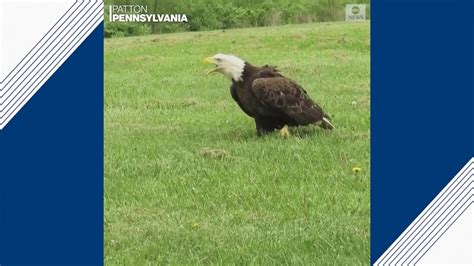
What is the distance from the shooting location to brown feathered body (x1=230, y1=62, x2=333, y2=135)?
3.26 m

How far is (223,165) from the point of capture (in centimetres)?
289

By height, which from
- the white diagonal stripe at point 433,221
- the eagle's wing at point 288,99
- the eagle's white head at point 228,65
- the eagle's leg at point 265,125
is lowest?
the white diagonal stripe at point 433,221

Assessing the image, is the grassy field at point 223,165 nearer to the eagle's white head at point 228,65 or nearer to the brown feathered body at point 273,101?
the eagle's white head at point 228,65

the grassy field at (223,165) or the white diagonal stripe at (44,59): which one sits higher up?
the white diagonal stripe at (44,59)

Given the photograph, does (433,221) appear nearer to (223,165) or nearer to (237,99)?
(223,165)

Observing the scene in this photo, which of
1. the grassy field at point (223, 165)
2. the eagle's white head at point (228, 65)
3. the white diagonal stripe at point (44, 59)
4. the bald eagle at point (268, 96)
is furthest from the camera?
the bald eagle at point (268, 96)

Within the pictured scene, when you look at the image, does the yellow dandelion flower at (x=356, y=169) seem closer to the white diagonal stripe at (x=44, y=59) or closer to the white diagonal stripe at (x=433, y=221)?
the white diagonal stripe at (x=433, y=221)

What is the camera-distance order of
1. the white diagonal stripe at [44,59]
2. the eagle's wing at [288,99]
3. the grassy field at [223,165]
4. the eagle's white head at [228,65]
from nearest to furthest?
the white diagonal stripe at [44,59] < the grassy field at [223,165] < the eagle's white head at [228,65] < the eagle's wing at [288,99]

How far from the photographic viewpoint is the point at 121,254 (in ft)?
8.84

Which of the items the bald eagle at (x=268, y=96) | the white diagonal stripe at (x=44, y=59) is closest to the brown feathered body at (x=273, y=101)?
the bald eagle at (x=268, y=96)

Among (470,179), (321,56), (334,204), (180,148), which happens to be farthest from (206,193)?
(470,179)

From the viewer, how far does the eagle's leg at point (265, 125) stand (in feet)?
10.5

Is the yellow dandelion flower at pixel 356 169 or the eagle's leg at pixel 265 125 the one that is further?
the eagle's leg at pixel 265 125

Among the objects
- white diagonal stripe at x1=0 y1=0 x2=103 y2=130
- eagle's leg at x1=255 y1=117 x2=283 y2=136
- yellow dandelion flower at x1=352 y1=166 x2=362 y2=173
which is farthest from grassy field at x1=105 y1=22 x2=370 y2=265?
white diagonal stripe at x1=0 y1=0 x2=103 y2=130
